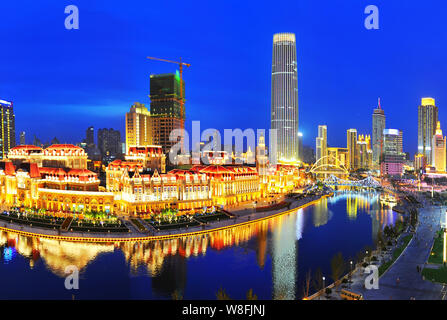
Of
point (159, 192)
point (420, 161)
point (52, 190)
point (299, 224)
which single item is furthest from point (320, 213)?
point (420, 161)

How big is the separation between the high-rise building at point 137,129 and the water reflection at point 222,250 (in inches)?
2760

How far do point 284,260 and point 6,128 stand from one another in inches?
4258

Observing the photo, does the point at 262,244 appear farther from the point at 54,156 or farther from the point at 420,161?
the point at 420,161

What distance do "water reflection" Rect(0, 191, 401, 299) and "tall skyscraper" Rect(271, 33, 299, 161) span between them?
10268 centimetres

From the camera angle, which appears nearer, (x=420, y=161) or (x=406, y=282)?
(x=406, y=282)

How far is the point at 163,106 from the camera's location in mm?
109062

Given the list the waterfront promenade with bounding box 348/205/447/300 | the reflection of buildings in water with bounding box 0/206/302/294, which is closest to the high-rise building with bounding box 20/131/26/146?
the reflection of buildings in water with bounding box 0/206/302/294

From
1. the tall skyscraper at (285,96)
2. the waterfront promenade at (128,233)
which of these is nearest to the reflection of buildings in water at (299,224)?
the waterfront promenade at (128,233)

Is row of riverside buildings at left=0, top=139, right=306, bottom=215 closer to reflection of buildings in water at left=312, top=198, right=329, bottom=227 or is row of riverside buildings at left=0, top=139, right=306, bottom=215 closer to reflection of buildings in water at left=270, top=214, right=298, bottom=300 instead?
reflection of buildings in water at left=312, top=198, right=329, bottom=227

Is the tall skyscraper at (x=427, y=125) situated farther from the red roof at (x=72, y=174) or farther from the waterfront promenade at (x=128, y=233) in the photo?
the red roof at (x=72, y=174)

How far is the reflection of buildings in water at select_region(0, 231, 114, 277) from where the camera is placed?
32750 millimetres

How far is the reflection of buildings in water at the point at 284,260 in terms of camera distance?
27609 mm

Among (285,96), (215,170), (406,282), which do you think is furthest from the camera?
(285,96)
